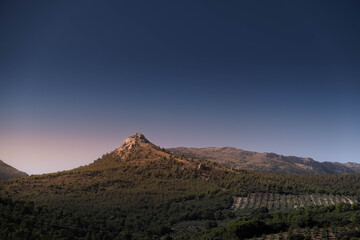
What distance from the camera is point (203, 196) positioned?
11738 cm

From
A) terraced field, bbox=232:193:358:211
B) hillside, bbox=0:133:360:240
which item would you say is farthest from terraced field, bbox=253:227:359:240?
terraced field, bbox=232:193:358:211

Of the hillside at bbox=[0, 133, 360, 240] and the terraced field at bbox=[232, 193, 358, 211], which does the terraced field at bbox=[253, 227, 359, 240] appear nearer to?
the hillside at bbox=[0, 133, 360, 240]

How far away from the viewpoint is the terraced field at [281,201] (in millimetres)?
102219

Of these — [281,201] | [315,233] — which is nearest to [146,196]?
[281,201]

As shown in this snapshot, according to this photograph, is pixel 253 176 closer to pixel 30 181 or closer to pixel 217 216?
pixel 217 216

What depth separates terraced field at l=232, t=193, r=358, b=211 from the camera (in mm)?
102219

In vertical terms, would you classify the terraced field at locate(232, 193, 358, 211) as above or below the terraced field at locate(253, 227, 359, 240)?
above

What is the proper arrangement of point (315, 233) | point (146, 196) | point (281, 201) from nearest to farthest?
point (315, 233), point (146, 196), point (281, 201)

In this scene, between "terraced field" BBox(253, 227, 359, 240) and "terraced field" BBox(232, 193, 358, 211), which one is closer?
"terraced field" BBox(253, 227, 359, 240)

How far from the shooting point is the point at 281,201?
357 feet

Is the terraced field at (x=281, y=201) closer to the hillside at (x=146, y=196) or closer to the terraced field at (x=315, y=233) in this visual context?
the hillside at (x=146, y=196)

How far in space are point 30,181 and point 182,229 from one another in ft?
253

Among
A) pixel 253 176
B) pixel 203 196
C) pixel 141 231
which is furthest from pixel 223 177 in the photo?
pixel 141 231

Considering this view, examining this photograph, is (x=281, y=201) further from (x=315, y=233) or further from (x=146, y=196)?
(x=315, y=233)
